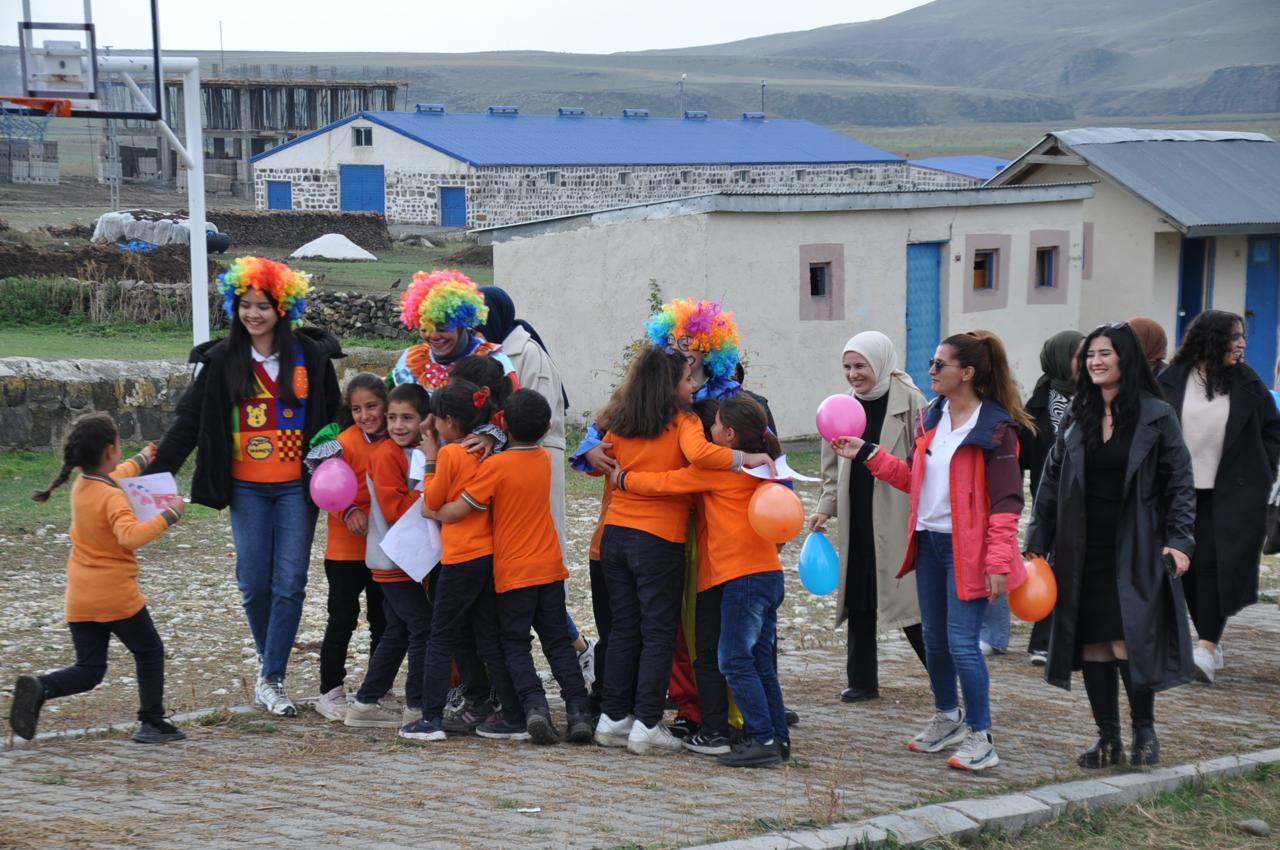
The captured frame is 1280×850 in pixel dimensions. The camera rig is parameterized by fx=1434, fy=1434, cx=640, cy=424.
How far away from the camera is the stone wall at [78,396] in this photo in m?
13.7

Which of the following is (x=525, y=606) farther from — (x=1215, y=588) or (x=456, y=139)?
(x=456, y=139)

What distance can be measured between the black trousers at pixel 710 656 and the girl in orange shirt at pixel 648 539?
11cm

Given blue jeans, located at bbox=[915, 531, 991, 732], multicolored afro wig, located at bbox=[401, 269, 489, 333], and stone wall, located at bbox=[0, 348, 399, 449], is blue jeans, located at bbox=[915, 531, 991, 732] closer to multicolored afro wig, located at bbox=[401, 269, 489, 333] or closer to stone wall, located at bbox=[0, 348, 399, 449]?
multicolored afro wig, located at bbox=[401, 269, 489, 333]

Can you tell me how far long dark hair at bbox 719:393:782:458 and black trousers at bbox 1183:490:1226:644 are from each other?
2.74 m

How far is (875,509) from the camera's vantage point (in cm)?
656

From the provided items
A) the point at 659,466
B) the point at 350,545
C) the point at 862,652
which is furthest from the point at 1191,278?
the point at 350,545

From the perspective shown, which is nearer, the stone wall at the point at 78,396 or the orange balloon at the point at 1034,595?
the orange balloon at the point at 1034,595

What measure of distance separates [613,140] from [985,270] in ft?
108

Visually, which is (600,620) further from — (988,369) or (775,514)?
(988,369)

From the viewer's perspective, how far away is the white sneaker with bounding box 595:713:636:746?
233 inches

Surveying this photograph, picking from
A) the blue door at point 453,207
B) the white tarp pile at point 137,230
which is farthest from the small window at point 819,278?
the blue door at point 453,207

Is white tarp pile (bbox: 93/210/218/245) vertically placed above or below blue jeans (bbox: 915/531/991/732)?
above

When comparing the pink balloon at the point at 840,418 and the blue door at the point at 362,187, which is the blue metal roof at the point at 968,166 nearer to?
the blue door at the point at 362,187

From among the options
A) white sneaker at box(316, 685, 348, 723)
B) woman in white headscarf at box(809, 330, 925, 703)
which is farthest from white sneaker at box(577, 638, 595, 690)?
woman in white headscarf at box(809, 330, 925, 703)
